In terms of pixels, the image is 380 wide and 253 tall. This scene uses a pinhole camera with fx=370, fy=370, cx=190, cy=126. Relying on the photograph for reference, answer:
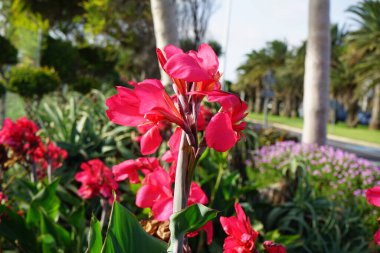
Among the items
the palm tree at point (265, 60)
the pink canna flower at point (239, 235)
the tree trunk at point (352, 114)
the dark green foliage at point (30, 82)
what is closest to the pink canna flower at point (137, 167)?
the pink canna flower at point (239, 235)

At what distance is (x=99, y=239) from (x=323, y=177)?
14.7ft

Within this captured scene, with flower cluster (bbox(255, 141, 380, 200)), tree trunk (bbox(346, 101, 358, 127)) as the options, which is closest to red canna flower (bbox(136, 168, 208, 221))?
flower cluster (bbox(255, 141, 380, 200))

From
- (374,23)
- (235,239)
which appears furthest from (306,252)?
(374,23)

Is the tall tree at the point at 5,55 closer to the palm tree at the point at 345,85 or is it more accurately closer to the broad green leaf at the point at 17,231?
the broad green leaf at the point at 17,231

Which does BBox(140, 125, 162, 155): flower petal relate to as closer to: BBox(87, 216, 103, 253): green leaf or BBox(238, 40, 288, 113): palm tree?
BBox(87, 216, 103, 253): green leaf

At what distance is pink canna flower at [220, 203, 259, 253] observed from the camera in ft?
2.34

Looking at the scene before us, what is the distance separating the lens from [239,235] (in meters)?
0.74

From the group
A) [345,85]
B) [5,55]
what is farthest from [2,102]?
[345,85]

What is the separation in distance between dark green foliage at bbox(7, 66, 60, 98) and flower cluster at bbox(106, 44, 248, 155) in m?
9.22

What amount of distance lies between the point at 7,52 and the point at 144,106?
11533 millimetres

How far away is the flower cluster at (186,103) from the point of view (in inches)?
22.6

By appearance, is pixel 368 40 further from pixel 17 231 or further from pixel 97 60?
pixel 17 231

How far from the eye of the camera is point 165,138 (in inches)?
98.9

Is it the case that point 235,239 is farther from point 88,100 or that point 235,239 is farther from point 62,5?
point 62,5
